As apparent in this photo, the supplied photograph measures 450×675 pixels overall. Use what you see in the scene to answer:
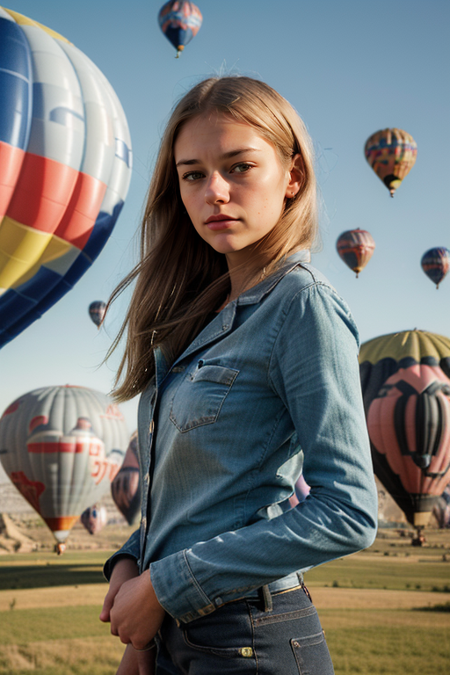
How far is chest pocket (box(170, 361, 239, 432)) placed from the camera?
123 cm

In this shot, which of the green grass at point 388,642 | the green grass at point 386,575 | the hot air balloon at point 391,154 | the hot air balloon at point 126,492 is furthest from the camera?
the hot air balloon at point 126,492

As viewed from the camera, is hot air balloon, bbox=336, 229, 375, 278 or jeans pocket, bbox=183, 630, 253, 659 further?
hot air balloon, bbox=336, 229, 375, 278

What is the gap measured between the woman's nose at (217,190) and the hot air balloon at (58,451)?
750 inches

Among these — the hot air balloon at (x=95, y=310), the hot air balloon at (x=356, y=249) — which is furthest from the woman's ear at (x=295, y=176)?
the hot air balloon at (x=95, y=310)

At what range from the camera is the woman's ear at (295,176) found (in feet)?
4.97

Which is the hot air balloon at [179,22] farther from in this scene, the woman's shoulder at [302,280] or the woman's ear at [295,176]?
the woman's shoulder at [302,280]

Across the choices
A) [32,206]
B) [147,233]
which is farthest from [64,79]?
[147,233]

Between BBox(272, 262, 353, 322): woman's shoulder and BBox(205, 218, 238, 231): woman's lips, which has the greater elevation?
BBox(205, 218, 238, 231): woman's lips

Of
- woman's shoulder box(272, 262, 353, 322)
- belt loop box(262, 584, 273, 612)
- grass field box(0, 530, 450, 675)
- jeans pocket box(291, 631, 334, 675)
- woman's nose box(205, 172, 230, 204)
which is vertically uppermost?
woman's nose box(205, 172, 230, 204)

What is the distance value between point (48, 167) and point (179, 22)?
628 inches

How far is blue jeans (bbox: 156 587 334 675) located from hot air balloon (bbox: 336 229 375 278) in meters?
23.9

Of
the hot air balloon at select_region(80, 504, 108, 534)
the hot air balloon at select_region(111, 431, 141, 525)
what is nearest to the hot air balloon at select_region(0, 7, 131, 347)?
the hot air balloon at select_region(111, 431, 141, 525)

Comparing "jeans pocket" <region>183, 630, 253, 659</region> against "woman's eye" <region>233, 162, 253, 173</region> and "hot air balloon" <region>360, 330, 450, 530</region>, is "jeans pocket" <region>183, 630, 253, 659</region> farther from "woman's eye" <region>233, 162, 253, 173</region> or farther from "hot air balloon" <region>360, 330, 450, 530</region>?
"hot air balloon" <region>360, 330, 450, 530</region>

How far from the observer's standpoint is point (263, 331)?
1237 millimetres
